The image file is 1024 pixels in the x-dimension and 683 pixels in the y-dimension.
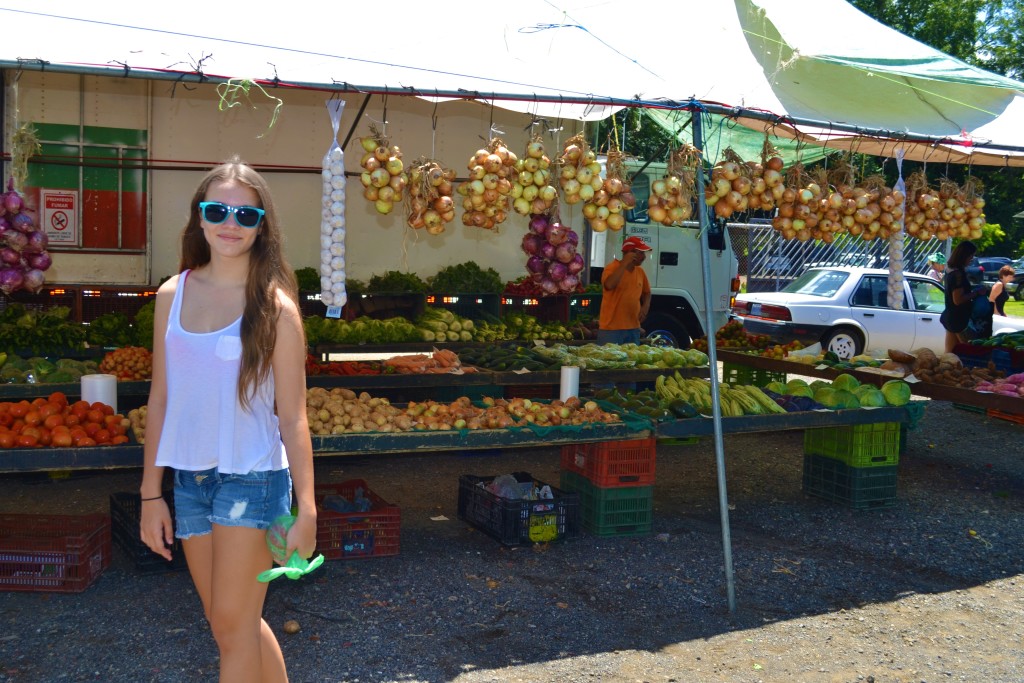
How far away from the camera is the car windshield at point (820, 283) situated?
1496 centimetres

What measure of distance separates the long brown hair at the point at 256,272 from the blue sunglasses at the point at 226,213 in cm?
6

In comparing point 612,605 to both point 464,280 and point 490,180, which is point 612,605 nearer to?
point 490,180

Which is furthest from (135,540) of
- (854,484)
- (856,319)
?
(856,319)

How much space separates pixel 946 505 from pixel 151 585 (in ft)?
19.4

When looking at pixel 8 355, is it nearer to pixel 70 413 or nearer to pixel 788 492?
pixel 70 413

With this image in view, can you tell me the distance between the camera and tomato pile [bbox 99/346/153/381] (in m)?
7.53

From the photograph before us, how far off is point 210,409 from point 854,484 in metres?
5.61

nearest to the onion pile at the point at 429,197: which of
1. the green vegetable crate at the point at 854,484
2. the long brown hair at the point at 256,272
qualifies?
the long brown hair at the point at 256,272

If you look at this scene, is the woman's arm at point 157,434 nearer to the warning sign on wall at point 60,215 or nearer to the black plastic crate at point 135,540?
the black plastic crate at point 135,540

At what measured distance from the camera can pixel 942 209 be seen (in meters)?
7.81

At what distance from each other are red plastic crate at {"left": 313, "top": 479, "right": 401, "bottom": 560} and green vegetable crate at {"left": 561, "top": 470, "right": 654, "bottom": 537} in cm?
138

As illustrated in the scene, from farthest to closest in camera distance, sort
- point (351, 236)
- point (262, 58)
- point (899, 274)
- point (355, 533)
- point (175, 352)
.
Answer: point (351, 236) → point (899, 274) → point (355, 533) → point (262, 58) → point (175, 352)

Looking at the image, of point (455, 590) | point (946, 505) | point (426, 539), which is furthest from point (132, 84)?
point (946, 505)

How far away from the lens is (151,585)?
5.26 m
